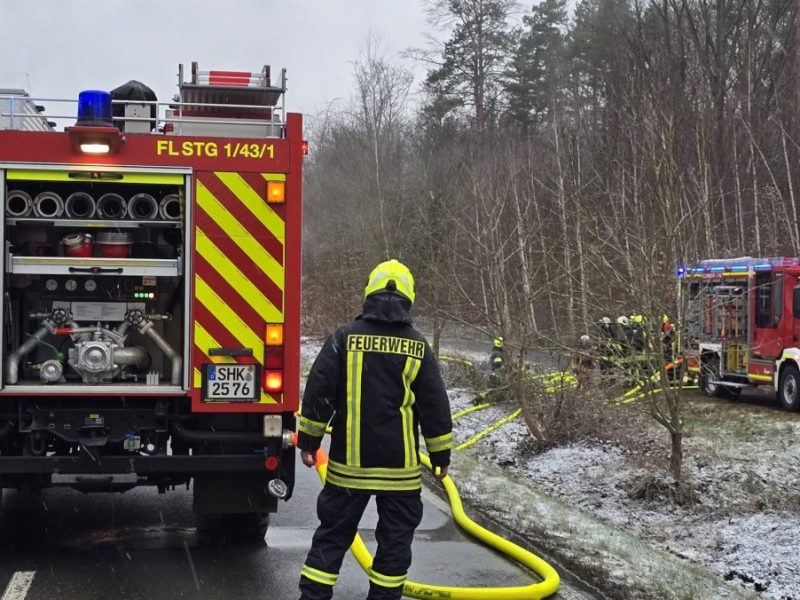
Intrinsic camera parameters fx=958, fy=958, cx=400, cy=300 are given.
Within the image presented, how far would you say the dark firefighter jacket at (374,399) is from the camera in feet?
15.3

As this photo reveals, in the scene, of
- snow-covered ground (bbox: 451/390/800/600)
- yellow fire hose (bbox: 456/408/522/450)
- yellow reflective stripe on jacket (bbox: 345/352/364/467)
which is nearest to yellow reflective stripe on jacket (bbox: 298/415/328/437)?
yellow reflective stripe on jacket (bbox: 345/352/364/467)

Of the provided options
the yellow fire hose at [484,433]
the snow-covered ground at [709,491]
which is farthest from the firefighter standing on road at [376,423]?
the yellow fire hose at [484,433]

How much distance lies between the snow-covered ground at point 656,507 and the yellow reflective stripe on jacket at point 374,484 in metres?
1.69

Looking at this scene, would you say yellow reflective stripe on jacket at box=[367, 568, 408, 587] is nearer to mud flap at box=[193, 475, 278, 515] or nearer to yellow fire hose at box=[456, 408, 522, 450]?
mud flap at box=[193, 475, 278, 515]

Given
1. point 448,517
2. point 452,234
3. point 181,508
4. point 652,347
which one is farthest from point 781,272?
point 181,508

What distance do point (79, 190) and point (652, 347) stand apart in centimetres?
493

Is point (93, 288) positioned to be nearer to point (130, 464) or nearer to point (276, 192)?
point (130, 464)

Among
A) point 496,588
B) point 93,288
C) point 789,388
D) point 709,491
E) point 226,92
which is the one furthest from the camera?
point 789,388

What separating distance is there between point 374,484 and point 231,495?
1821 mm

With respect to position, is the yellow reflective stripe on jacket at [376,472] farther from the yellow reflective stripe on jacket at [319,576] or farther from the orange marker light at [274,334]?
the orange marker light at [274,334]

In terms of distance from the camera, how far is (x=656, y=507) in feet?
26.2

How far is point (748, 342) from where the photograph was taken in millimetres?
15953

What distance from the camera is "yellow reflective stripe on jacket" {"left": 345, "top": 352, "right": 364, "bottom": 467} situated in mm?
4680

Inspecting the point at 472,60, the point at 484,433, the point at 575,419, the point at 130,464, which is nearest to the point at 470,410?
the point at 484,433
